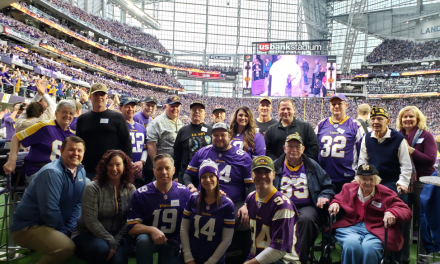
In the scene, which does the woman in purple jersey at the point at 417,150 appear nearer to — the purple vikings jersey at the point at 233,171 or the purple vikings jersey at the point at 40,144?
the purple vikings jersey at the point at 233,171

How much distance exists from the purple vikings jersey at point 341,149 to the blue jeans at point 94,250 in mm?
2843

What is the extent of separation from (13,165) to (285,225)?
3.00 m

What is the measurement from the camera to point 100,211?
306cm

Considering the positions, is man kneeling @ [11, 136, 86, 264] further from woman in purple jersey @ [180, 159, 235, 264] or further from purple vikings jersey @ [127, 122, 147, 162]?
purple vikings jersey @ [127, 122, 147, 162]

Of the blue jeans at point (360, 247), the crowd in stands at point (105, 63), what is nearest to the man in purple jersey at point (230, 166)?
the blue jeans at point (360, 247)

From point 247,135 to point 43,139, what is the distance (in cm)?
253

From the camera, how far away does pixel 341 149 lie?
4078 mm

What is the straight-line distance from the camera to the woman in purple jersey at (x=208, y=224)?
2.88m

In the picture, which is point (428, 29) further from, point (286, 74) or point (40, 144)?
point (40, 144)

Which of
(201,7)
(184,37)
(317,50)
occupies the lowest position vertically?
(317,50)

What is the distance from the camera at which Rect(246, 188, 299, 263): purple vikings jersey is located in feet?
8.62

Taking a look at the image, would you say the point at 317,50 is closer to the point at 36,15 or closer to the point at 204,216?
the point at 36,15

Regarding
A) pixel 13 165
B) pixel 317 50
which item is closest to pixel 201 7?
pixel 317 50

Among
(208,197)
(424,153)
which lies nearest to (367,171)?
(424,153)
